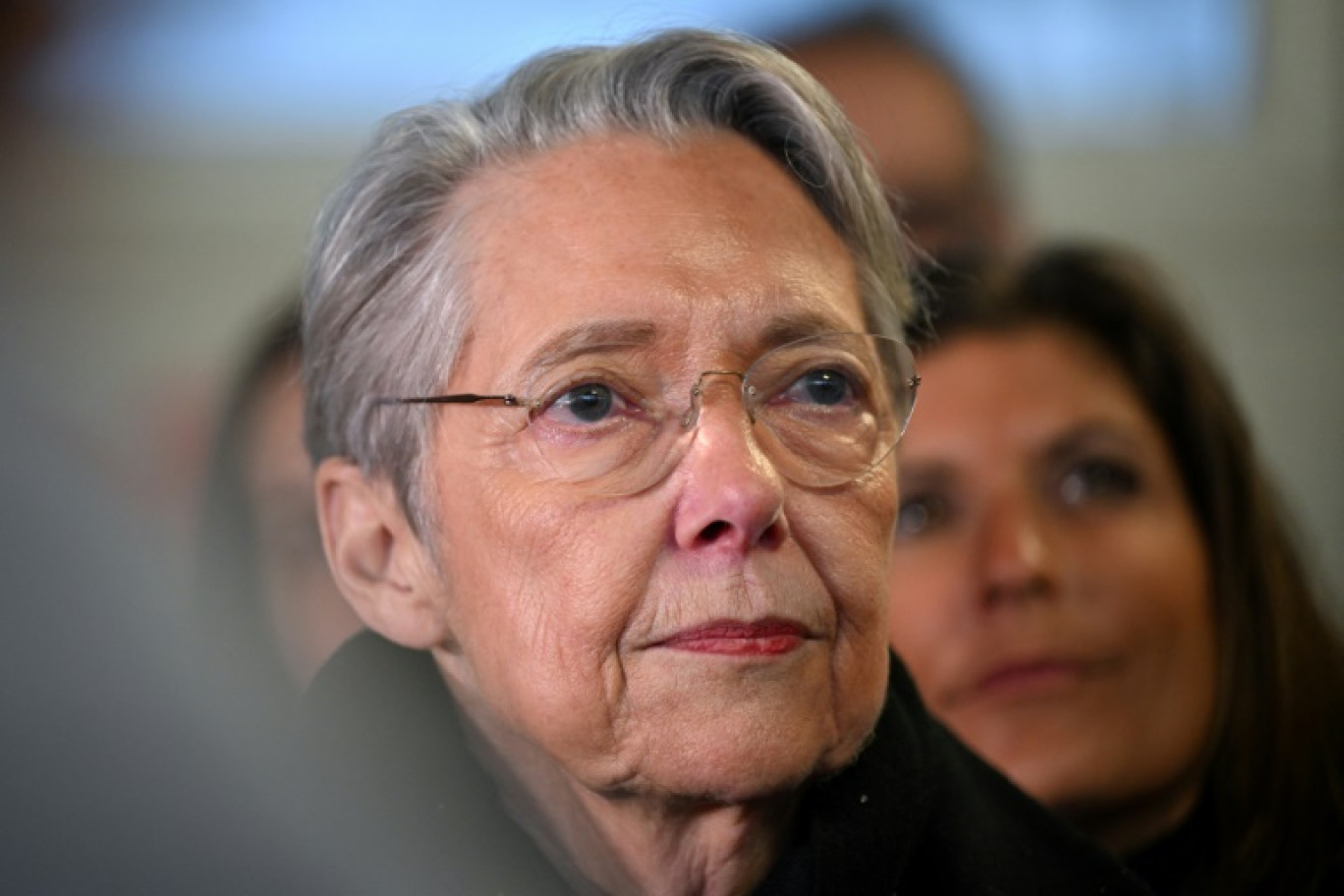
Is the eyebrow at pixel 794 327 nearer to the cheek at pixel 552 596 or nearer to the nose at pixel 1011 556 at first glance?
the cheek at pixel 552 596

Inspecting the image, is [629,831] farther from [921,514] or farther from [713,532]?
[921,514]

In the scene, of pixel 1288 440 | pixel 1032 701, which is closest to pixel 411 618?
pixel 1032 701

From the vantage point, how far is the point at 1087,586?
1561mm

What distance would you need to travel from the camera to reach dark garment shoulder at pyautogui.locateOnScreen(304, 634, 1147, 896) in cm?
113

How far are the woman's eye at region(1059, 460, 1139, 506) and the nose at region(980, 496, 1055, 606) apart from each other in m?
0.06

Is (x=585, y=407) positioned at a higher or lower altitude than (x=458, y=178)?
lower

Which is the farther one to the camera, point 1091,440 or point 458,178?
point 1091,440

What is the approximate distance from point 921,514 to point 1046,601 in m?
0.15

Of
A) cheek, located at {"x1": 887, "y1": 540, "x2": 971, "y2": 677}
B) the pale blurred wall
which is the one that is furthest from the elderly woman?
→ cheek, located at {"x1": 887, "y1": 540, "x2": 971, "y2": 677}

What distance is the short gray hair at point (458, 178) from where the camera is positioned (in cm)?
115

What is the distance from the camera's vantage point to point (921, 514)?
1532 millimetres

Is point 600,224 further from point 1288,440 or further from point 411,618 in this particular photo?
point 1288,440

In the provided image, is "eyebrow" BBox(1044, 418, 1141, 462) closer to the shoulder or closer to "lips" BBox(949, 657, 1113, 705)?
"lips" BBox(949, 657, 1113, 705)

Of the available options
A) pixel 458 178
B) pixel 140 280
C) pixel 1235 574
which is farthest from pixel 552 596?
pixel 1235 574
